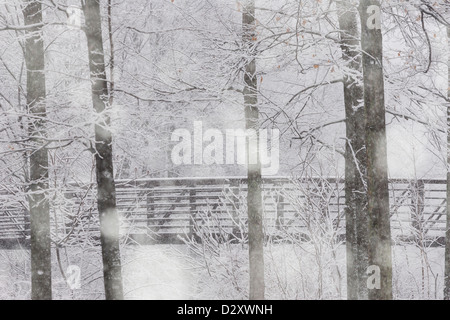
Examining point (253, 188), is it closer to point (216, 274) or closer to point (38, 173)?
point (216, 274)

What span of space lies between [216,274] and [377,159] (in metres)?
5.52

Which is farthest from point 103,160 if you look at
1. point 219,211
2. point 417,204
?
point 417,204

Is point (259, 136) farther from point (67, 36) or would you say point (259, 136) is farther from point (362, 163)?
point (67, 36)

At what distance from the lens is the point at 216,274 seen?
10.4 metres

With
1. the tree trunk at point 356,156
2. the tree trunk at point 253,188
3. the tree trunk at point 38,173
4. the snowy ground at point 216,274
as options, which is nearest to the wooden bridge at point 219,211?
the snowy ground at point 216,274

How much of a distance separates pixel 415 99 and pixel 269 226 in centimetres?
442

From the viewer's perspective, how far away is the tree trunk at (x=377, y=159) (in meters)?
5.77

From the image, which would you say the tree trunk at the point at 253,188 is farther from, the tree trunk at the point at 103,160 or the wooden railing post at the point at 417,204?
the wooden railing post at the point at 417,204

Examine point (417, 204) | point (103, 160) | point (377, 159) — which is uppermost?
point (103, 160)

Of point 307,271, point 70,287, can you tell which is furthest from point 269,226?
point 70,287

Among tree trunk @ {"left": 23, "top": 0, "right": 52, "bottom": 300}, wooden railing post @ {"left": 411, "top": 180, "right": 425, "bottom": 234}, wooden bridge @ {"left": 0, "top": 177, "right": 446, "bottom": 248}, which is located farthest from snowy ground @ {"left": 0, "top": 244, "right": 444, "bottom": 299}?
tree trunk @ {"left": 23, "top": 0, "right": 52, "bottom": 300}

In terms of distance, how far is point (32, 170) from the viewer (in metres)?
7.84

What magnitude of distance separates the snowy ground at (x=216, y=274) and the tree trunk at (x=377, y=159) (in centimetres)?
305

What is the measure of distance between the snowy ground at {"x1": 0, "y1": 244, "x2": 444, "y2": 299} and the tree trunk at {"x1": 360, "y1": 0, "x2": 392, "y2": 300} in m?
3.05
